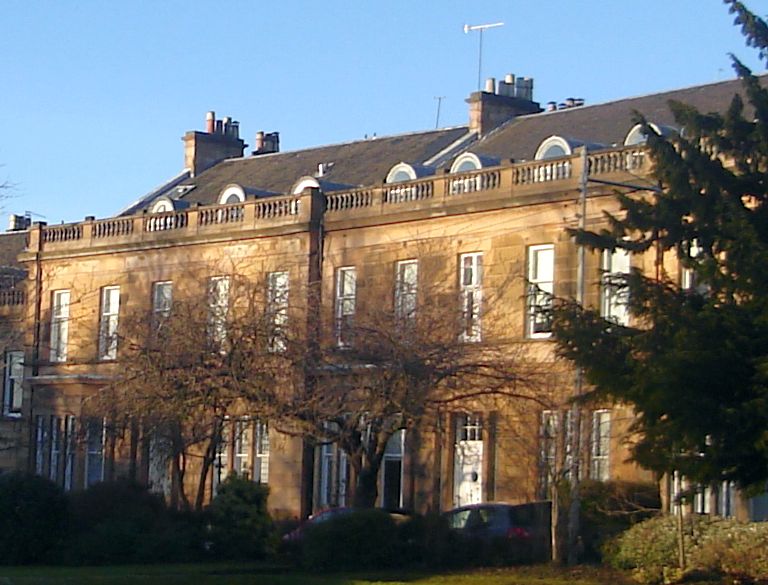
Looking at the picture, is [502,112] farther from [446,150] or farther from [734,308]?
[734,308]

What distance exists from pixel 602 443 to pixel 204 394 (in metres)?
9.37

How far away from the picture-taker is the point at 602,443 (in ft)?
Result: 125

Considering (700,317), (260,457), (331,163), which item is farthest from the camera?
(331,163)

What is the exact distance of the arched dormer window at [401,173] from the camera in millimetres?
45000

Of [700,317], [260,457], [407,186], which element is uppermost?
[407,186]

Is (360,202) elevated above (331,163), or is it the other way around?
(331,163)

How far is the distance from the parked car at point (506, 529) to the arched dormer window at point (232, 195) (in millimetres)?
17474

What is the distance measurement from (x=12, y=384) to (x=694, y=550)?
34.3m

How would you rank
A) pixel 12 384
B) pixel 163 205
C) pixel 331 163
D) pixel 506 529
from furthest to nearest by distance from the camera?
pixel 12 384 < pixel 331 163 < pixel 163 205 < pixel 506 529

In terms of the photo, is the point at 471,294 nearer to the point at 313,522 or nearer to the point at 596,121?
the point at 313,522

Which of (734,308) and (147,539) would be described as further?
(147,539)

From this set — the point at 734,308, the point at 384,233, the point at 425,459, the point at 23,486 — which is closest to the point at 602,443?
the point at 425,459

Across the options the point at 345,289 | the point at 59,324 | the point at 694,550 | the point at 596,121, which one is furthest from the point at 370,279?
the point at 694,550

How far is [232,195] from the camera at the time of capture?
4966 cm
